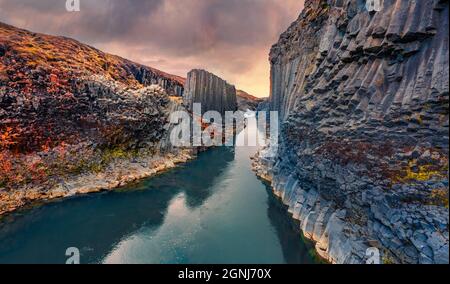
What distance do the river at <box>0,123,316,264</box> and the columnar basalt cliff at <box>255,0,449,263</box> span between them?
5159 mm

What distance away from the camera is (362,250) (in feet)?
71.8

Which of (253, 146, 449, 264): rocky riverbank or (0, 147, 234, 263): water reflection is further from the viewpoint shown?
(0, 147, 234, 263): water reflection

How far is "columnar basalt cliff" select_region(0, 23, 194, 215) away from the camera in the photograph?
1705 inches

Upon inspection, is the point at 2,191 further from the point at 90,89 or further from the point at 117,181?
the point at 90,89

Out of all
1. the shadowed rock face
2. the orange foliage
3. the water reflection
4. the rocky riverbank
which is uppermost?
the shadowed rock face

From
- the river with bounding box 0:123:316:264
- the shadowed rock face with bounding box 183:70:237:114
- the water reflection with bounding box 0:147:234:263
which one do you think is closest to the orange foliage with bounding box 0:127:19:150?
the river with bounding box 0:123:316:264

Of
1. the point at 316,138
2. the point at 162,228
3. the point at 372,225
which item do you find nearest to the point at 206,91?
the point at 162,228

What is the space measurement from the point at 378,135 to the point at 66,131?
165ft

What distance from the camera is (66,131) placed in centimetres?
5050

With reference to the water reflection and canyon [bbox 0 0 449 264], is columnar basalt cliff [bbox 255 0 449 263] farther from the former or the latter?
the water reflection

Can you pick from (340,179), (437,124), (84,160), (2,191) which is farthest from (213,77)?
(437,124)

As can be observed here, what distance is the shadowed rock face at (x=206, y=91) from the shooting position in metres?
98.0

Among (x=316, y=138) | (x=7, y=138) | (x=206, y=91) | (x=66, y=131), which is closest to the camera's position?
(x=316, y=138)

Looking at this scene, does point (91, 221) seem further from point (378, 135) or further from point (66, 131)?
point (378, 135)
